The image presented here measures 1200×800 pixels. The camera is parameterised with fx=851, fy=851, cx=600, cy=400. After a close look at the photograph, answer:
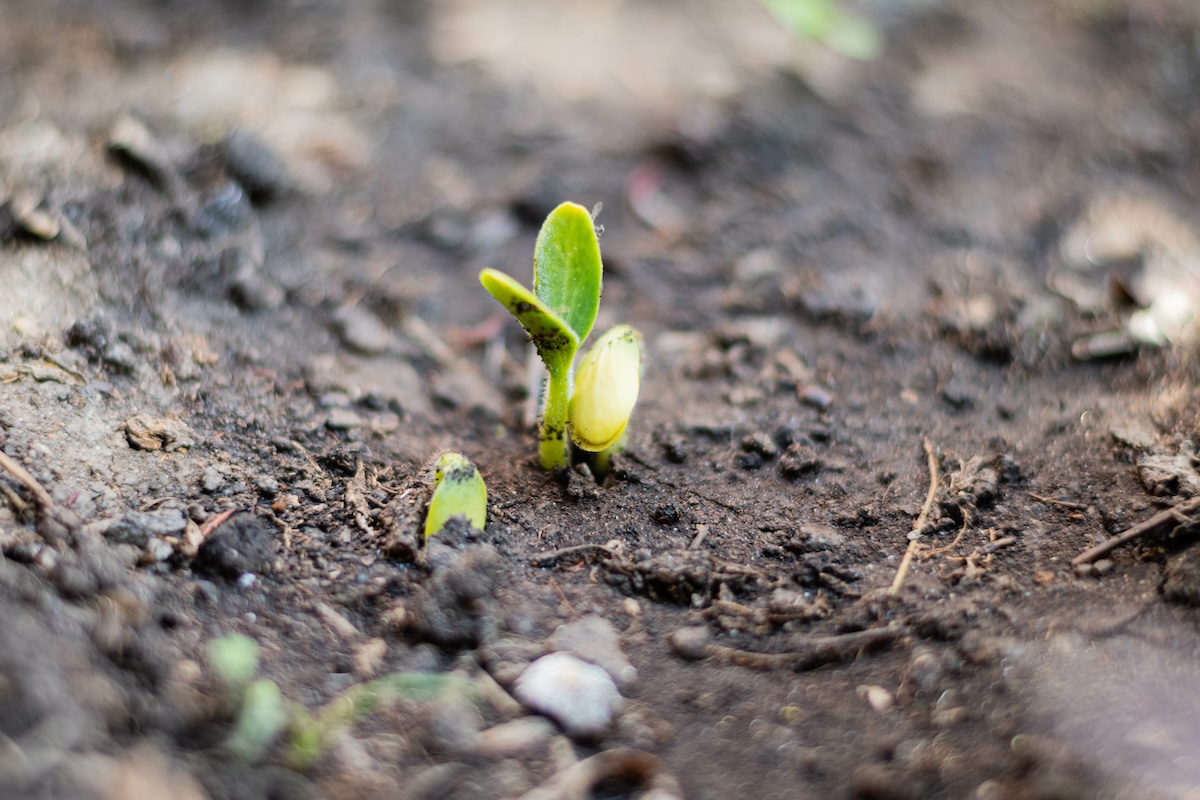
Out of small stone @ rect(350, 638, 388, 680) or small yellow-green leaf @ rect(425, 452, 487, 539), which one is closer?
small stone @ rect(350, 638, 388, 680)

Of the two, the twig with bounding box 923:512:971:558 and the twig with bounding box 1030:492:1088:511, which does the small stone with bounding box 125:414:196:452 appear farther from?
the twig with bounding box 1030:492:1088:511

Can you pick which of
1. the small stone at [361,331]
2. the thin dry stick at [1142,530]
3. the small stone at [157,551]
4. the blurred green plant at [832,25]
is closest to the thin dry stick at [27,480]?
the small stone at [157,551]

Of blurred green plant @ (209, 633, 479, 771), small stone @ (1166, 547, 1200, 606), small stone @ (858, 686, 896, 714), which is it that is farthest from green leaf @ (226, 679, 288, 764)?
small stone @ (1166, 547, 1200, 606)

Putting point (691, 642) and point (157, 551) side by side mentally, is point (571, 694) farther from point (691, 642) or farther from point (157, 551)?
point (157, 551)

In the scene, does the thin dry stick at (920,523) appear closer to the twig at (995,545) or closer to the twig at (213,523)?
the twig at (995,545)

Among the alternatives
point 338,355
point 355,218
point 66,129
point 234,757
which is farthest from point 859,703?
point 66,129
